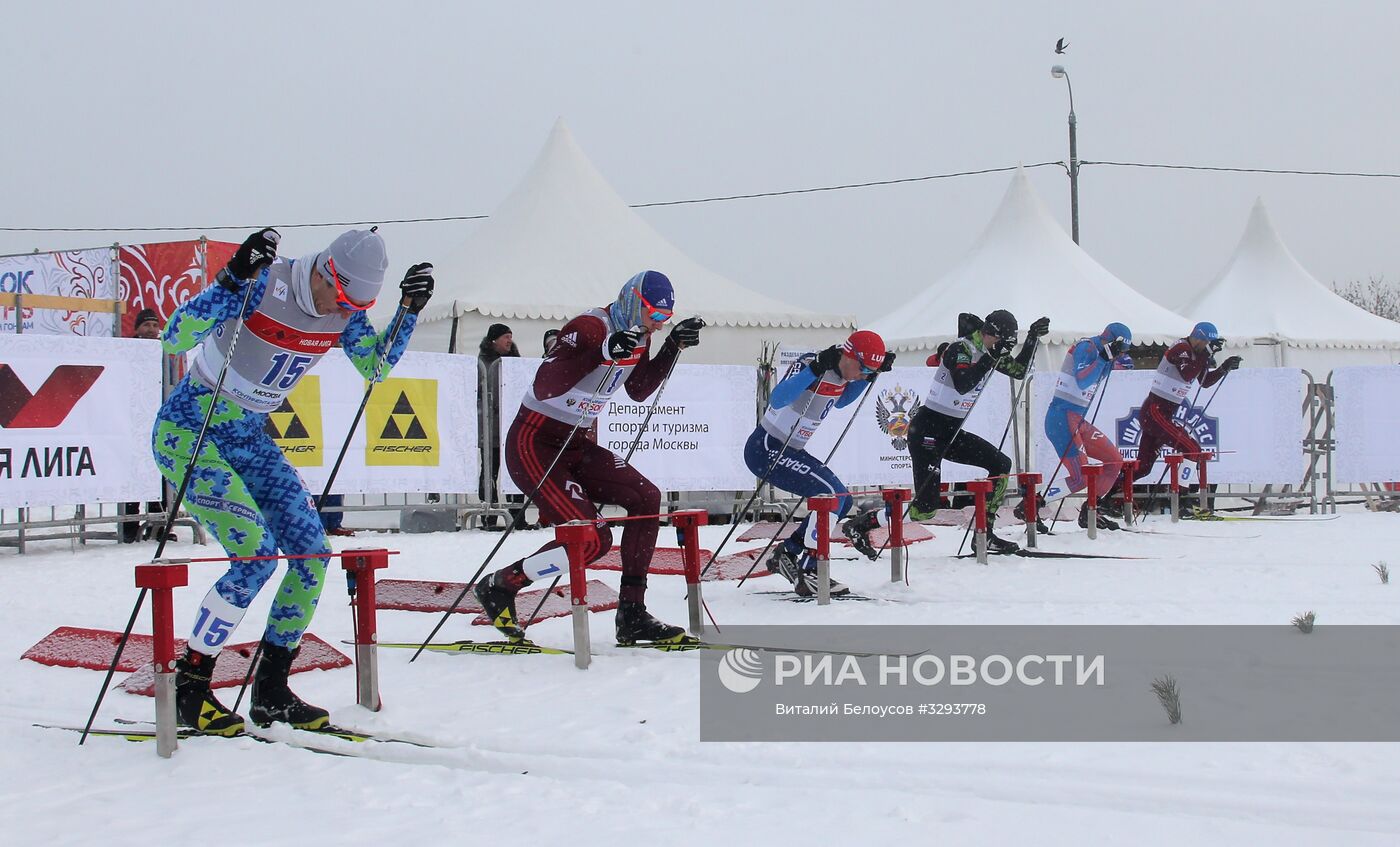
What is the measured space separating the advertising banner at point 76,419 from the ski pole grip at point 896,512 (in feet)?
19.9

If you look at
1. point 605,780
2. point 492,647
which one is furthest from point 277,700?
point 492,647

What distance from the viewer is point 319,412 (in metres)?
11.0

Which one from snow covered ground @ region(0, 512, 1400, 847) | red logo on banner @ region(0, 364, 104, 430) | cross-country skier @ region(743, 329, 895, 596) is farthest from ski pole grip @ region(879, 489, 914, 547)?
red logo on banner @ region(0, 364, 104, 430)

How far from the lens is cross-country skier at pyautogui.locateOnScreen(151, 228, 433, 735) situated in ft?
14.5

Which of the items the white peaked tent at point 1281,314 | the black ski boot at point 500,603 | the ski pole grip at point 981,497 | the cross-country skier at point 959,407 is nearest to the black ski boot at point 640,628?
the black ski boot at point 500,603

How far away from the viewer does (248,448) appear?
15.2 feet

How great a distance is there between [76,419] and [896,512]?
21.5 ft

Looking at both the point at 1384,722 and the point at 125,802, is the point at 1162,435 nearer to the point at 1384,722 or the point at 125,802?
the point at 1384,722

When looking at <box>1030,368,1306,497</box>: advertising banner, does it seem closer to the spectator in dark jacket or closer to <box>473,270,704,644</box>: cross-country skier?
the spectator in dark jacket

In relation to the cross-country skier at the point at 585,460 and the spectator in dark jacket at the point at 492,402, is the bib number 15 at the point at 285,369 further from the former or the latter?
the spectator in dark jacket at the point at 492,402

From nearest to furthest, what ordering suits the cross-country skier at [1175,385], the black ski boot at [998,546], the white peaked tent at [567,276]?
1. the black ski boot at [998,546]
2. the cross-country skier at [1175,385]
3. the white peaked tent at [567,276]

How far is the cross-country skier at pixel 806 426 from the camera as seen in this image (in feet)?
25.3

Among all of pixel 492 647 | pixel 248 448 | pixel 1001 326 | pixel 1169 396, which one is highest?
pixel 1001 326

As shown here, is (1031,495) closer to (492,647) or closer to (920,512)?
(920,512)
